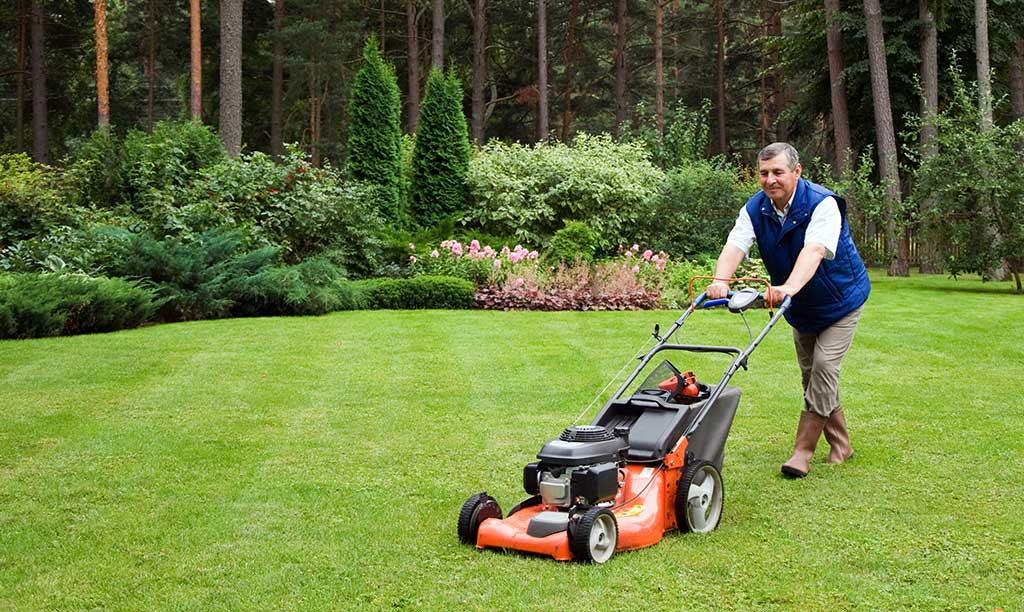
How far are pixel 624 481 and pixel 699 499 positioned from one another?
1.32ft

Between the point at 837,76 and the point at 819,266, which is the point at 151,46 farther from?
the point at 819,266

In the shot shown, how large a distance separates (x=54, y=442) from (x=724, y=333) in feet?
24.0

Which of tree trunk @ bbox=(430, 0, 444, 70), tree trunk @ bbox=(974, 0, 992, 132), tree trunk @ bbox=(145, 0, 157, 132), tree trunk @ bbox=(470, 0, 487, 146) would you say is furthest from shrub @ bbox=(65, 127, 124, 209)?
tree trunk @ bbox=(145, 0, 157, 132)

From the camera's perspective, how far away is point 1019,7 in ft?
77.5

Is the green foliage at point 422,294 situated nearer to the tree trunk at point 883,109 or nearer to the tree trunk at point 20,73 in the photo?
the tree trunk at point 883,109

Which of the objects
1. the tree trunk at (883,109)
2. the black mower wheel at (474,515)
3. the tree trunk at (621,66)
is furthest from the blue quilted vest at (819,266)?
the tree trunk at (621,66)

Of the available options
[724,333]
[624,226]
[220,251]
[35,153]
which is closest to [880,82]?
[624,226]

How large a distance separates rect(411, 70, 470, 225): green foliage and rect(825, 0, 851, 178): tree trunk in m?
8.74

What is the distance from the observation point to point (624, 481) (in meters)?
4.40

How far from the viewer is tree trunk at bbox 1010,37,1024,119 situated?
25.3 meters

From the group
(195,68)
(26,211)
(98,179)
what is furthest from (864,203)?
(195,68)

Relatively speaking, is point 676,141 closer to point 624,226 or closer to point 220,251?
point 624,226

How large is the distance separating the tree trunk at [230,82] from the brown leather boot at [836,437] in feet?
56.4

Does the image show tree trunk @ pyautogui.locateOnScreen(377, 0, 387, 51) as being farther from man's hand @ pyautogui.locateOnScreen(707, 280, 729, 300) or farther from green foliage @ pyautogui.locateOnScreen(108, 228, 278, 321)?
man's hand @ pyautogui.locateOnScreen(707, 280, 729, 300)
